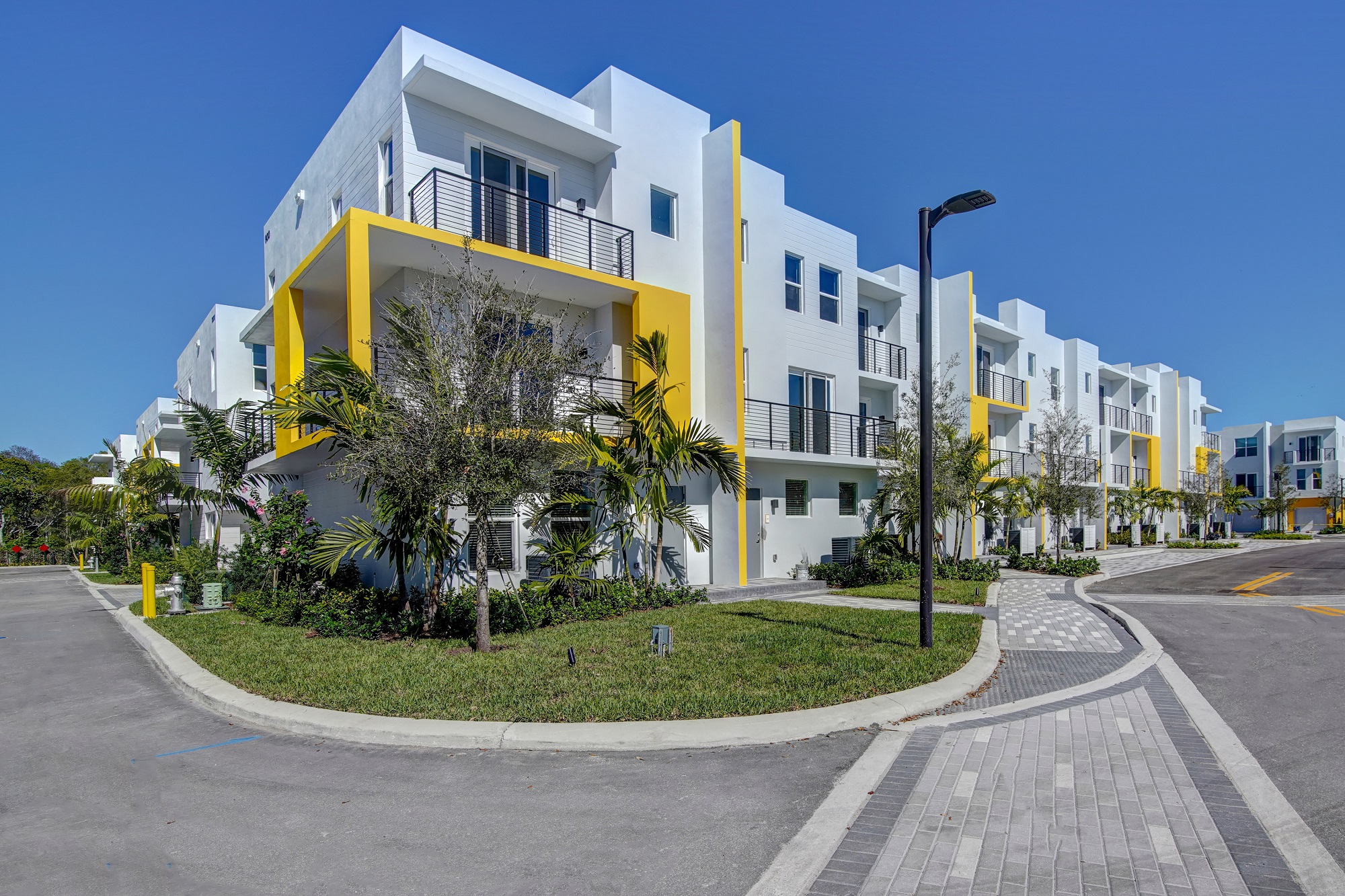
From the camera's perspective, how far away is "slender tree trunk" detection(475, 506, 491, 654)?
31.9ft

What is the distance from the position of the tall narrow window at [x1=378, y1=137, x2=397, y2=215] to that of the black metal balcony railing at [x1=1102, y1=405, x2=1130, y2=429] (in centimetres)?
4106

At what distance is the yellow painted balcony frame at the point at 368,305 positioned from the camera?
12.3 m

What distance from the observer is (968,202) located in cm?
885

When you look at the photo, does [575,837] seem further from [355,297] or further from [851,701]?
[355,297]

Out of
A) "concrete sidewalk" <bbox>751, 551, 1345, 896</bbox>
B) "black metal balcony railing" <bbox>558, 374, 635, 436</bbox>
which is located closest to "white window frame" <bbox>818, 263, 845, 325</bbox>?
"black metal balcony railing" <bbox>558, 374, 635, 436</bbox>

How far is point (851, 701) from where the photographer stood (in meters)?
7.27

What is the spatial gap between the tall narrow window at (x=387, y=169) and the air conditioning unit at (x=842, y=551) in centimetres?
1459

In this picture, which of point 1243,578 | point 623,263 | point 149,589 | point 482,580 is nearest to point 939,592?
point 623,263

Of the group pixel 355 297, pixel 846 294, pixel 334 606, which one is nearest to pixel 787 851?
pixel 334 606

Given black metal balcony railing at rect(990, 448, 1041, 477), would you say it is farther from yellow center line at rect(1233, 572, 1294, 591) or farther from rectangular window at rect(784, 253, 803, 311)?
rectangular window at rect(784, 253, 803, 311)

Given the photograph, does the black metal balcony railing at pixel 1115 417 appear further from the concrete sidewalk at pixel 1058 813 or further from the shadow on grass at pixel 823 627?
the concrete sidewalk at pixel 1058 813

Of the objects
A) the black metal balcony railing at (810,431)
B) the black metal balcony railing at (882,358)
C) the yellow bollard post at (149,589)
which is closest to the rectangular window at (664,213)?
the black metal balcony railing at (810,431)

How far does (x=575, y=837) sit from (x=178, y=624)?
1239 cm

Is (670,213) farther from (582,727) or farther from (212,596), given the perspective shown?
(582,727)
